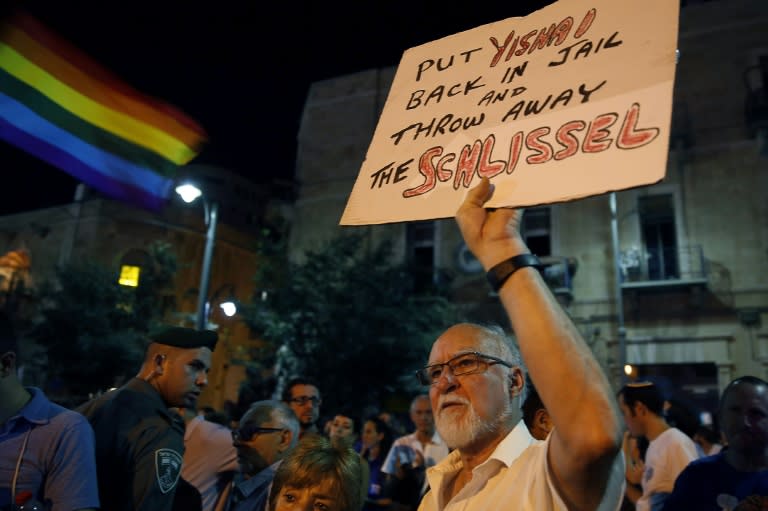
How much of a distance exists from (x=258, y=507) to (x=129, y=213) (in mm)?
26710

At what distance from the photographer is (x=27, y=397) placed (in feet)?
9.04

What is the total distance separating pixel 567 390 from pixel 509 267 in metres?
0.36

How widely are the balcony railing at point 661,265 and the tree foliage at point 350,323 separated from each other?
18.2 ft

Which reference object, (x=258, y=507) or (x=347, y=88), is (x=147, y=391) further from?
(x=347, y=88)

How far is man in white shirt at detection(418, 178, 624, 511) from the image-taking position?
1.40 m

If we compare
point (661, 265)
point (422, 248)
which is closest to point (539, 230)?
point (661, 265)

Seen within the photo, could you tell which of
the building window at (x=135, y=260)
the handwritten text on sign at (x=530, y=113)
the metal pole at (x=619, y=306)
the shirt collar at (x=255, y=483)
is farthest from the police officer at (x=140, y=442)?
the building window at (x=135, y=260)

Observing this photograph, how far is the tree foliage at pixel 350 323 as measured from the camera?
56.8 ft

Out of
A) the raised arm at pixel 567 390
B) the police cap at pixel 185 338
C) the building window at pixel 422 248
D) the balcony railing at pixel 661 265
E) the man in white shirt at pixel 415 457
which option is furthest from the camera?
the building window at pixel 422 248

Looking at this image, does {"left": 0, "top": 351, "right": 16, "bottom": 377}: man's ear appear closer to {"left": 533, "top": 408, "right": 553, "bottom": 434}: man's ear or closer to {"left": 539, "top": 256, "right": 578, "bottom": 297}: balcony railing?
{"left": 533, "top": 408, "right": 553, "bottom": 434}: man's ear

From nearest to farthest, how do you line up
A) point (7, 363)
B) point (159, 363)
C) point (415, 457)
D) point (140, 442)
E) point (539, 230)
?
point (7, 363)
point (140, 442)
point (159, 363)
point (415, 457)
point (539, 230)

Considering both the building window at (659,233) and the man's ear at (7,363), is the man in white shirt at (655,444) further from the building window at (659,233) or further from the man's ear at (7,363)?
the building window at (659,233)

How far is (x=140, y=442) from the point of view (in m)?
2.99

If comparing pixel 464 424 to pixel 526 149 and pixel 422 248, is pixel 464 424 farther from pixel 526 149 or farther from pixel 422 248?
pixel 422 248
